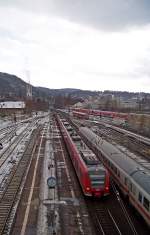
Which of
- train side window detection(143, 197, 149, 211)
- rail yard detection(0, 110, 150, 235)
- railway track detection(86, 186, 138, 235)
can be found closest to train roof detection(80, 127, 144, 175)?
rail yard detection(0, 110, 150, 235)

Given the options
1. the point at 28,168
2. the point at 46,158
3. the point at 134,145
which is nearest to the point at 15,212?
the point at 28,168

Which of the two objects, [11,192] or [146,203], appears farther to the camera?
[11,192]

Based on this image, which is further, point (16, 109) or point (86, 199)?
point (16, 109)

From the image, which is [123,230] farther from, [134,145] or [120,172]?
[134,145]

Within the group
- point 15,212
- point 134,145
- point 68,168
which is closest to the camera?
point 15,212

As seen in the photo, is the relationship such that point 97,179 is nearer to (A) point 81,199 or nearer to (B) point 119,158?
(A) point 81,199

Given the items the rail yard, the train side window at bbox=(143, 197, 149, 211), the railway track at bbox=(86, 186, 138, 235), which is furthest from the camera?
the rail yard

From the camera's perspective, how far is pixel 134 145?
2117 inches

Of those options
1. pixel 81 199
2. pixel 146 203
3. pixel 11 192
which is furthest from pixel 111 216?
pixel 11 192

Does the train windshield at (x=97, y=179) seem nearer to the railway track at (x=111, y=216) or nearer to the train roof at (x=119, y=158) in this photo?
the railway track at (x=111, y=216)

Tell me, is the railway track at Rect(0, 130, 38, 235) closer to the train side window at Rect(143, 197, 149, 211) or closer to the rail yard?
the rail yard

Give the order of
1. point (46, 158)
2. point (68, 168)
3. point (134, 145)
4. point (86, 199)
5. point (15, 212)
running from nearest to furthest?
point (15, 212) < point (86, 199) < point (68, 168) < point (46, 158) < point (134, 145)

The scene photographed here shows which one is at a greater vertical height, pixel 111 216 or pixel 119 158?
pixel 119 158

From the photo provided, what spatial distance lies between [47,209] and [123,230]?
18.4ft
